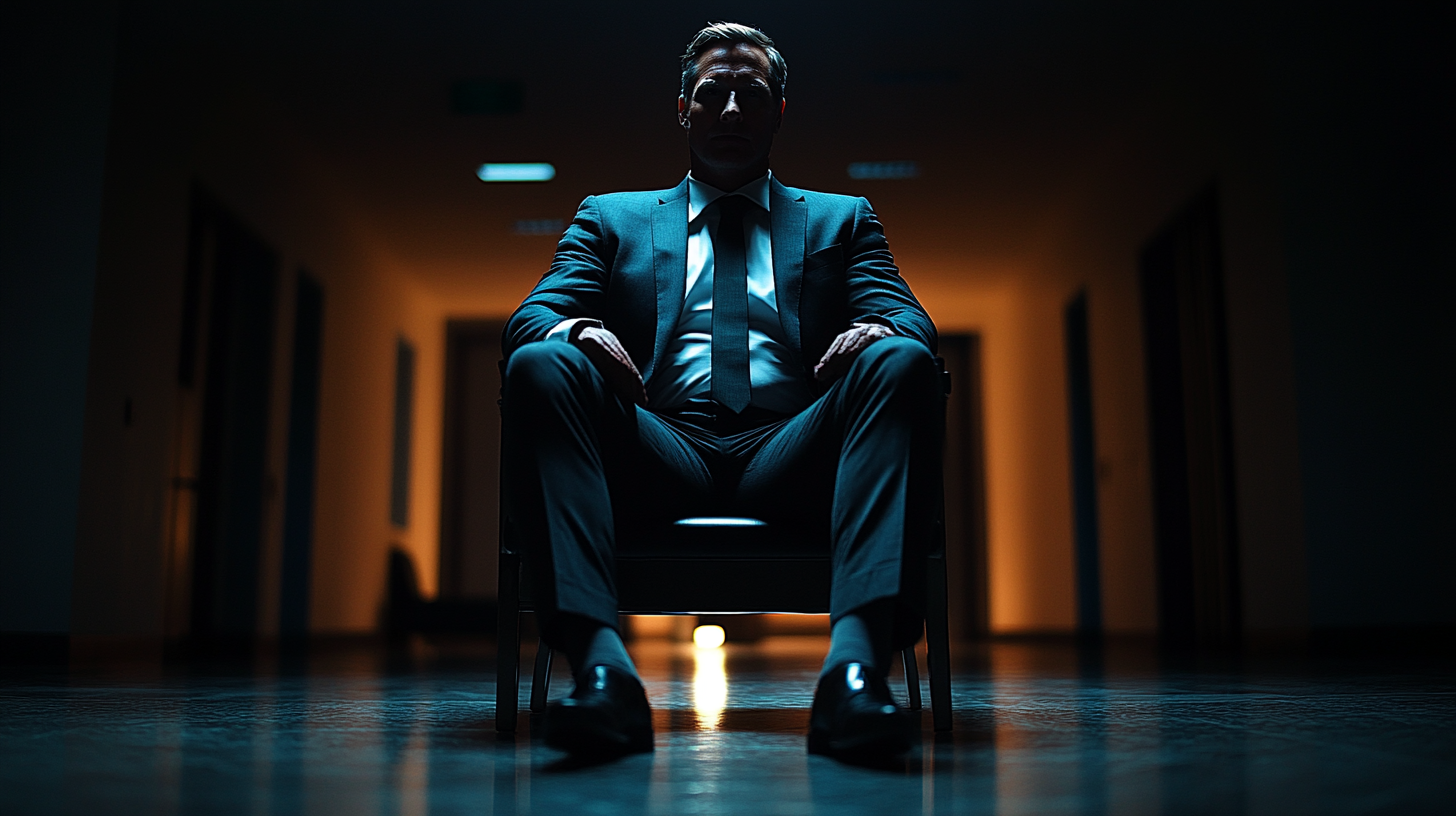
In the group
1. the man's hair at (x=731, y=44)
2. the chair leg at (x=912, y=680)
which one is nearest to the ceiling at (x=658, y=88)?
the man's hair at (x=731, y=44)

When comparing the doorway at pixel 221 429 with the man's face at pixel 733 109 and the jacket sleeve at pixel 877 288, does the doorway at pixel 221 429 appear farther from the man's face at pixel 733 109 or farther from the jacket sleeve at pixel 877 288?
the jacket sleeve at pixel 877 288

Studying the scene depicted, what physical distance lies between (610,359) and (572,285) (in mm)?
313

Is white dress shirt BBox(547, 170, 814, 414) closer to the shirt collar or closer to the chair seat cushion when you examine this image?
the shirt collar

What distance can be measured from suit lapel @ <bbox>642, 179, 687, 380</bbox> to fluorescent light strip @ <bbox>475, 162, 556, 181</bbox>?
18.4ft

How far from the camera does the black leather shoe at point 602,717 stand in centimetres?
127

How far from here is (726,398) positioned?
175 cm

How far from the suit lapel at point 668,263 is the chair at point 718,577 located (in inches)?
10.5

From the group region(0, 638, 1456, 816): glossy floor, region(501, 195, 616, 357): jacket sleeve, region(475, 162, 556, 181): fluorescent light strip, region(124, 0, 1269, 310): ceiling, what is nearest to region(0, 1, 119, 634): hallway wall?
region(124, 0, 1269, 310): ceiling

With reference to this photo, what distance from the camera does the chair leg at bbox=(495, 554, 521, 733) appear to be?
1614mm

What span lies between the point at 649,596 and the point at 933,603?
0.39 meters

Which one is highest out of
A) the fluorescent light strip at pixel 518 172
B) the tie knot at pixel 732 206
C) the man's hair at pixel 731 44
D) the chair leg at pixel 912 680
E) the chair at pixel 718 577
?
the fluorescent light strip at pixel 518 172

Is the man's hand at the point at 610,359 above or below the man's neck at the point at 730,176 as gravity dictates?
below

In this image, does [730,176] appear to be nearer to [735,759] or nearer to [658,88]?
[735,759]

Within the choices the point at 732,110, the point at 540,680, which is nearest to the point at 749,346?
the point at 732,110
